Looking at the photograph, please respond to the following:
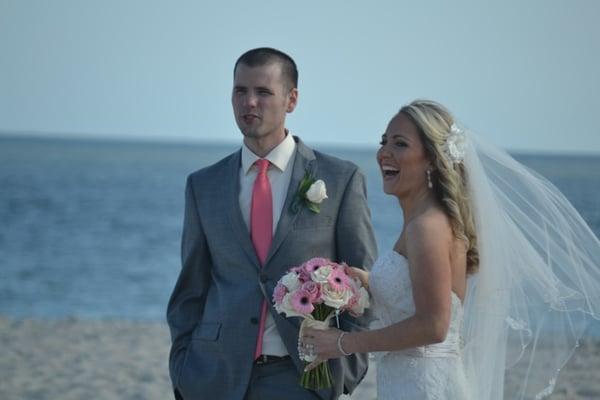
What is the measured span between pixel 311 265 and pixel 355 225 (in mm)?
526

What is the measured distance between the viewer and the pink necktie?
457 cm

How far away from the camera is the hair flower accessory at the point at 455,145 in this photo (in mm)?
4023

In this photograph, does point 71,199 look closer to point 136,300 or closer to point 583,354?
point 136,300

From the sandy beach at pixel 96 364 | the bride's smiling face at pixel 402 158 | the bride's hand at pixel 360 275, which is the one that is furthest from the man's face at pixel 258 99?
the sandy beach at pixel 96 364

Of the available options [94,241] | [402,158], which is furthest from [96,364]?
[94,241]

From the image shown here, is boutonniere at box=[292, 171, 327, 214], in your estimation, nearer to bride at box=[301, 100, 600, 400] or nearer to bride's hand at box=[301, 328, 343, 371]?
bride at box=[301, 100, 600, 400]

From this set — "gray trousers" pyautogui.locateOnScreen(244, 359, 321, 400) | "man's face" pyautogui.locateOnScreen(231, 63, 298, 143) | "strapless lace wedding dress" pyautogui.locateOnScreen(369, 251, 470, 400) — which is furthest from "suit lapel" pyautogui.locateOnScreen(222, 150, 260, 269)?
"strapless lace wedding dress" pyautogui.locateOnScreen(369, 251, 470, 400)

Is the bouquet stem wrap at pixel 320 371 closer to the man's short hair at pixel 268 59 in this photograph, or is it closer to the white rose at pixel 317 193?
the white rose at pixel 317 193

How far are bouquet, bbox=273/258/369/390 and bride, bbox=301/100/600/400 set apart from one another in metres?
0.06

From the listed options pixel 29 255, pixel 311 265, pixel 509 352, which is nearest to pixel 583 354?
pixel 509 352

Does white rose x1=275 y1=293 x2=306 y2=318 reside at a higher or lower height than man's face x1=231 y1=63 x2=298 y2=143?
lower

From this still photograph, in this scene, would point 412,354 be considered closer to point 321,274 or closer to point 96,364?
point 321,274

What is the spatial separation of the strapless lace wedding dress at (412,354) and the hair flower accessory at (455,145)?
0.42 metres

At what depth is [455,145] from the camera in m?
4.03
